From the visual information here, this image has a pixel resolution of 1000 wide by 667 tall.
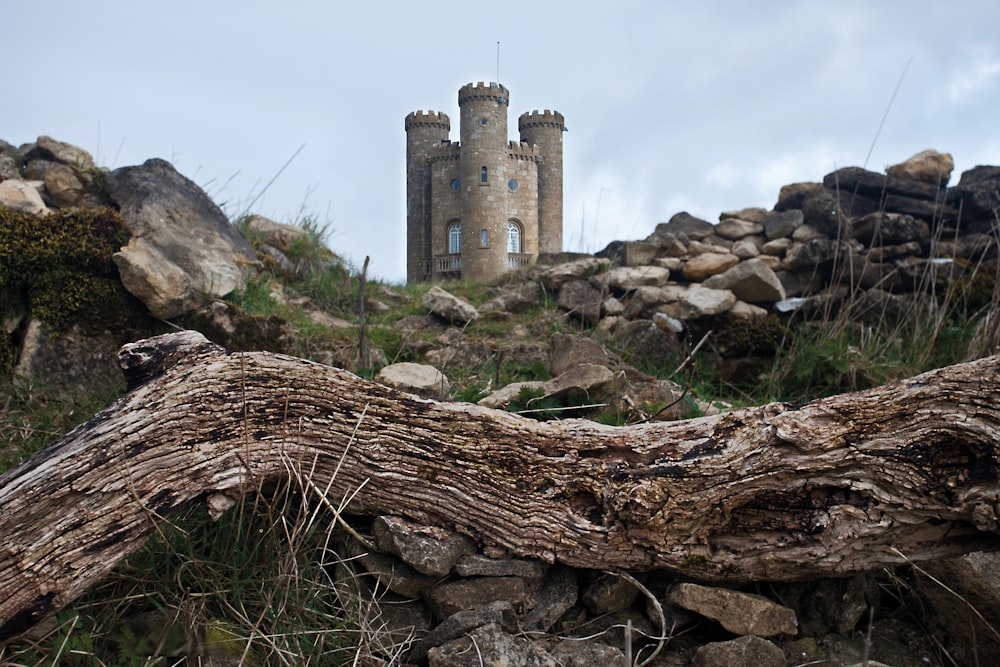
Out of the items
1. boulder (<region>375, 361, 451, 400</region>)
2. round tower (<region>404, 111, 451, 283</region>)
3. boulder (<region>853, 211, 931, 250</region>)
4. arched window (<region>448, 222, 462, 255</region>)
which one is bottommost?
boulder (<region>375, 361, 451, 400</region>)

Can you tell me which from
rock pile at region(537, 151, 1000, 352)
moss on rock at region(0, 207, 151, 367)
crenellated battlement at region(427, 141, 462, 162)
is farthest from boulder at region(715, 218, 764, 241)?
crenellated battlement at region(427, 141, 462, 162)

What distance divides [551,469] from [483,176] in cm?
2183

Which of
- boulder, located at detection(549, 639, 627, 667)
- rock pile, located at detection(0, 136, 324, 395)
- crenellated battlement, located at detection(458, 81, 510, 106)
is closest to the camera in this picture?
boulder, located at detection(549, 639, 627, 667)

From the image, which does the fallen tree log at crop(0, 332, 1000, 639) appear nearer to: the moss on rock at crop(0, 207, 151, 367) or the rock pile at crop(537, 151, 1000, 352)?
the moss on rock at crop(0, 207, 151, 367)

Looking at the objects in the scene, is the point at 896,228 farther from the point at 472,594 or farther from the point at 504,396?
the point at 472,594

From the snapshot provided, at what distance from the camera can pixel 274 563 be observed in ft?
8.70

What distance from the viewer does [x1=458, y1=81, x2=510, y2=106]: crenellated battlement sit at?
23516 mm

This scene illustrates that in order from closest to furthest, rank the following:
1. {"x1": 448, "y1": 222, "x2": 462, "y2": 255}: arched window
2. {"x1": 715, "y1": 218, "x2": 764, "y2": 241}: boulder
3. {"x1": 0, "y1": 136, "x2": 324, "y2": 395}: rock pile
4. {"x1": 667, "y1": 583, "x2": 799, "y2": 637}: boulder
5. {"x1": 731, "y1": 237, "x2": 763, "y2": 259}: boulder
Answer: {"x1": 667, "y1": 583, "x2": 799, "y2": 637}: boulder, {"x1": 0, "y1": 136, "x2": 324, "y2": 395}: rock pile, {"x1": 731, "y1": 237, "x2": 763, "y2": 259}: boulder, {"x1": 715, "y1": 218, "x2": 764, "y2": 241}: boulder, {"x1": 448, "y1": 222, "x2": 462, "y2": 255}: arched window

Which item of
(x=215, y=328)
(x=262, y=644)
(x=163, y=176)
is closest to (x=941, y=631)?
(x=262, y=644)

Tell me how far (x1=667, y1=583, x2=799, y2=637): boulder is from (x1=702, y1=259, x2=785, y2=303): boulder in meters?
4.31

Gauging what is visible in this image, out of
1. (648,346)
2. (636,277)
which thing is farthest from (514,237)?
(648,346)

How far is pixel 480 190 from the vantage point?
78.2ft

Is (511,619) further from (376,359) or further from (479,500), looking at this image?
(376,359)

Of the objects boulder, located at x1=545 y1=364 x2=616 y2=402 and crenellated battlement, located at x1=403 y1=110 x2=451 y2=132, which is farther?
crenellated battlement, located at x1=403 y1=110 x2=451 y2=132
